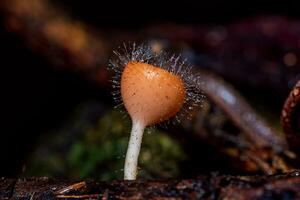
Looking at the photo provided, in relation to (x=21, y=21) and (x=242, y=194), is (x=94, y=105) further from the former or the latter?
(x=242, y=194)

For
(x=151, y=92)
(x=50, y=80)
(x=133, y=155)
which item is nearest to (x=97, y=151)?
(x=50, y=80)

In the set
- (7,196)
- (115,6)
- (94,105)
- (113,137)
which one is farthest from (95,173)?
(115,6)

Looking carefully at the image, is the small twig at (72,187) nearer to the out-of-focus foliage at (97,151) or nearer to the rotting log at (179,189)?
the rotting log at (179,189)

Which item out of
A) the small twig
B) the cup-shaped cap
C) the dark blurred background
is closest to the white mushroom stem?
the cup-shaped cap

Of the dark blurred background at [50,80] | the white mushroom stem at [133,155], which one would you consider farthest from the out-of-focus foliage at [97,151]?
the white mushroom stem at [133,155]

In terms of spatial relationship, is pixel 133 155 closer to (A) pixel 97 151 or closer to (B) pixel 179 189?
(B) pixel 179 189

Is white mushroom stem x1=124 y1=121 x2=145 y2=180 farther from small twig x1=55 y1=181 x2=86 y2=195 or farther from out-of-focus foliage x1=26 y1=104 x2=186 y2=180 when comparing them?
out-of-focus foliage x1=26 y1=104 x2=186 y2=180

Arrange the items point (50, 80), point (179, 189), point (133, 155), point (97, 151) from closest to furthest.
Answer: point (179, 189)
point (133, 155)
point (97, 151)
point (50, 80)
